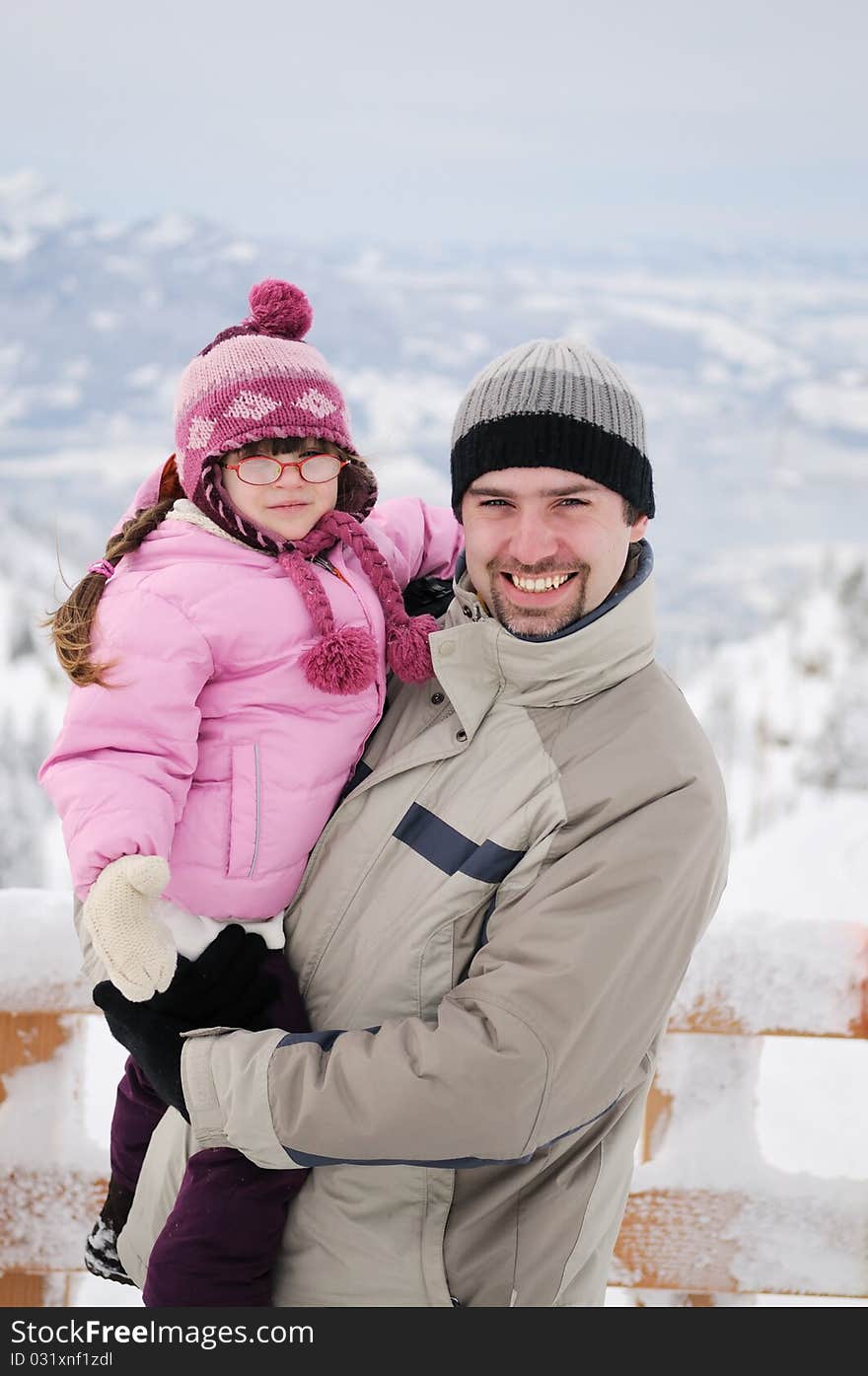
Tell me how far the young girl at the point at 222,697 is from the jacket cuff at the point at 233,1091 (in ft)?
0.25

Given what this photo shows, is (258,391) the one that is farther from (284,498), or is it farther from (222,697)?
(222,697)

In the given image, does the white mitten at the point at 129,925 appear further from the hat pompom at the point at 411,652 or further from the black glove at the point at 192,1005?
the hat pompom at the point at 411,652

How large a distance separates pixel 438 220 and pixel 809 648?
151 ft

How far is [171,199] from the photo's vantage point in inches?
2574

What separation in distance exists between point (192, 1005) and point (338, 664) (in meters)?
0.46

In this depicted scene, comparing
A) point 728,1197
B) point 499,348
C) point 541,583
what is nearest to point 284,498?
point 541,583

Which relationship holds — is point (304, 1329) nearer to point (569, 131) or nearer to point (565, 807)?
point (565, 807)

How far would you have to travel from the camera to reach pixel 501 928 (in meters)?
1.24

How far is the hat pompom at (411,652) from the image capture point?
1.45 metres

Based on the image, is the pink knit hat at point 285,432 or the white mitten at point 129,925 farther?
the pink knit hat at point 285,432

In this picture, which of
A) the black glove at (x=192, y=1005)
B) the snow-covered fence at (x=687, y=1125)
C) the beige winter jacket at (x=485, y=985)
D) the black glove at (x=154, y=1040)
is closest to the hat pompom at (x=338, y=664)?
the beige winter jacket at (x=485, y=985)

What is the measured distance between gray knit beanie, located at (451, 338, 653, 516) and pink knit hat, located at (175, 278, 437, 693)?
21cm

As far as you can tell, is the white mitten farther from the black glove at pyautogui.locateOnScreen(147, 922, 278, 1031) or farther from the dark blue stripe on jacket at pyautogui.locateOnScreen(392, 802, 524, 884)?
the dark blue stripe on jacket at pyautogui.locateOnScreen(392, 802, 524, 884)

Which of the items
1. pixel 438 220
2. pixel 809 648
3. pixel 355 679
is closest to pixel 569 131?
pixel 438 220
